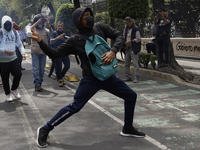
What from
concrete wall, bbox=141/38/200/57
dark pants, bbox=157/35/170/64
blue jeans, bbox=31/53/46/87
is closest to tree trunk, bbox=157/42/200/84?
dark pants, bbox=157/35/170/64

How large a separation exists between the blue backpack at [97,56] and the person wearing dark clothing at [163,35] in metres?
5.86

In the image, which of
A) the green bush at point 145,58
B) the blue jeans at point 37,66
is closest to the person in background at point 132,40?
the green bush at point 145,58

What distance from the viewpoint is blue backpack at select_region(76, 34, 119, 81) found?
3674 mm

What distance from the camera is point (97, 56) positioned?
3666 millimetres

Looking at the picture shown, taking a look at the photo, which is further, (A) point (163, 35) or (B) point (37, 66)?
(A) point (163, 35)

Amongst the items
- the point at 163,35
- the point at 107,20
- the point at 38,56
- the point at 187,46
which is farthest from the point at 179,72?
the point at 107,20

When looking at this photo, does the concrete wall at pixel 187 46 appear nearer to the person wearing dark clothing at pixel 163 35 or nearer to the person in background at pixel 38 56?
the person wearing dark clothing at pixel 163 35

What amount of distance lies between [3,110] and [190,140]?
3.79 m

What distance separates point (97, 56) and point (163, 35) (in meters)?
6.47

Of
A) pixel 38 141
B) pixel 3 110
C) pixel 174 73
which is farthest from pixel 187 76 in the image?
pixel 38 141

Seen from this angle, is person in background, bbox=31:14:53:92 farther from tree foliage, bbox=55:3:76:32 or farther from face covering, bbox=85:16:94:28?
tree foliage, bbox=55:3:76:32

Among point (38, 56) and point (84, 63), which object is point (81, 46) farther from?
point (38, 56)

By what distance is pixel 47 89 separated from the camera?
8156 mm

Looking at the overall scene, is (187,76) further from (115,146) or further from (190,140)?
(115,146)
